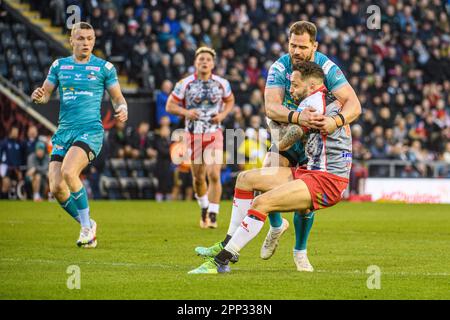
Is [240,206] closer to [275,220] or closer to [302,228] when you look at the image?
[275,220]

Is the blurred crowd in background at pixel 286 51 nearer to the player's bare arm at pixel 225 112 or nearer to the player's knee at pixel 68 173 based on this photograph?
the player's bare arm at pixel 225 112

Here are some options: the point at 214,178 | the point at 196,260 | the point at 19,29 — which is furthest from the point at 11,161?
the point at 196,260

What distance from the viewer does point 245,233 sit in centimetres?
926

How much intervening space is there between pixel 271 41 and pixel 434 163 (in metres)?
6.45

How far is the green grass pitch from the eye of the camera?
835 centimetres

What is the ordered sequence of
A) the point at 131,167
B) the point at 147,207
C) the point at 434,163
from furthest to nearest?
the point at 434,163 < the point at 131,167 < the point at 147,207

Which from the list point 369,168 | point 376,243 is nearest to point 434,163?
point 369,168

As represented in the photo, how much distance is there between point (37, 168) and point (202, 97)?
324 inches

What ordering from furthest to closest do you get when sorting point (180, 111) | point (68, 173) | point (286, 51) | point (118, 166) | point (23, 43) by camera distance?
1. point (286, 51)
2. point (23, 43)
3. point (118, 166)
4. point (180, 111)
5. point (68, 173)

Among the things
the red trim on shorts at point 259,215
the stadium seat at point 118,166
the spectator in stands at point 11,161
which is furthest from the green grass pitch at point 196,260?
the stadium seat at point 118,166

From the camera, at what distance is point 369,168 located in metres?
28.1

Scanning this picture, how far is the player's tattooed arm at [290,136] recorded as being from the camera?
9575mm
